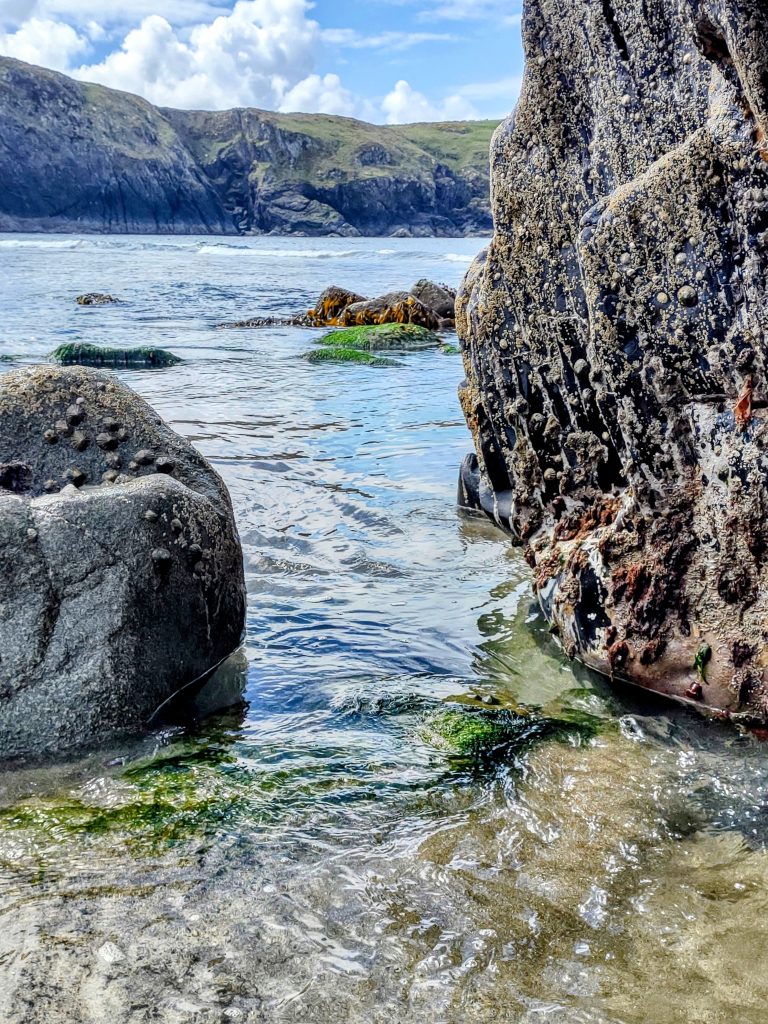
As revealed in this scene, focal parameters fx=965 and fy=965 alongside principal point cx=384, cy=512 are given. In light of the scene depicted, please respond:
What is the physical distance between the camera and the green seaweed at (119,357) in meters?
14.1

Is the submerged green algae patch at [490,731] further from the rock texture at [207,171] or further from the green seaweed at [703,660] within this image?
the rock texture at [207,171]

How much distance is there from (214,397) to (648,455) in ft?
25.8

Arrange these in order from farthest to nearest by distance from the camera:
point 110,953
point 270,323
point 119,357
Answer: point 270,323 → point 119,357 → point 110,953


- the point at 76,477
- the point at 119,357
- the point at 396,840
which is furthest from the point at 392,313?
the point at 396,840

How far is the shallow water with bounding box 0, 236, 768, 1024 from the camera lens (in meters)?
2.45

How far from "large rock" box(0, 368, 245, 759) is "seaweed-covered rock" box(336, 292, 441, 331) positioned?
48.2ft

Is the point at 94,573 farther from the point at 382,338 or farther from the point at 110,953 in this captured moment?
the point at 382,338

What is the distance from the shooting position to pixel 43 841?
309 cm

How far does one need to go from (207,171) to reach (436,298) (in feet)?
427

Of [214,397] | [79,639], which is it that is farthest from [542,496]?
[214,397]

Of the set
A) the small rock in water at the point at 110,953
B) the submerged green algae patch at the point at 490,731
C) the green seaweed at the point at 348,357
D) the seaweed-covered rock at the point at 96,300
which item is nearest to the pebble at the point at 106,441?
the submerged green algae patch at the point at 490,731

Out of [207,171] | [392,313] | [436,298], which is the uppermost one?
[207,171]

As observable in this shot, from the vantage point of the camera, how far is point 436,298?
68.0ft

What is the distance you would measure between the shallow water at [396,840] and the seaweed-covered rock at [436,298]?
15082 millimetres
